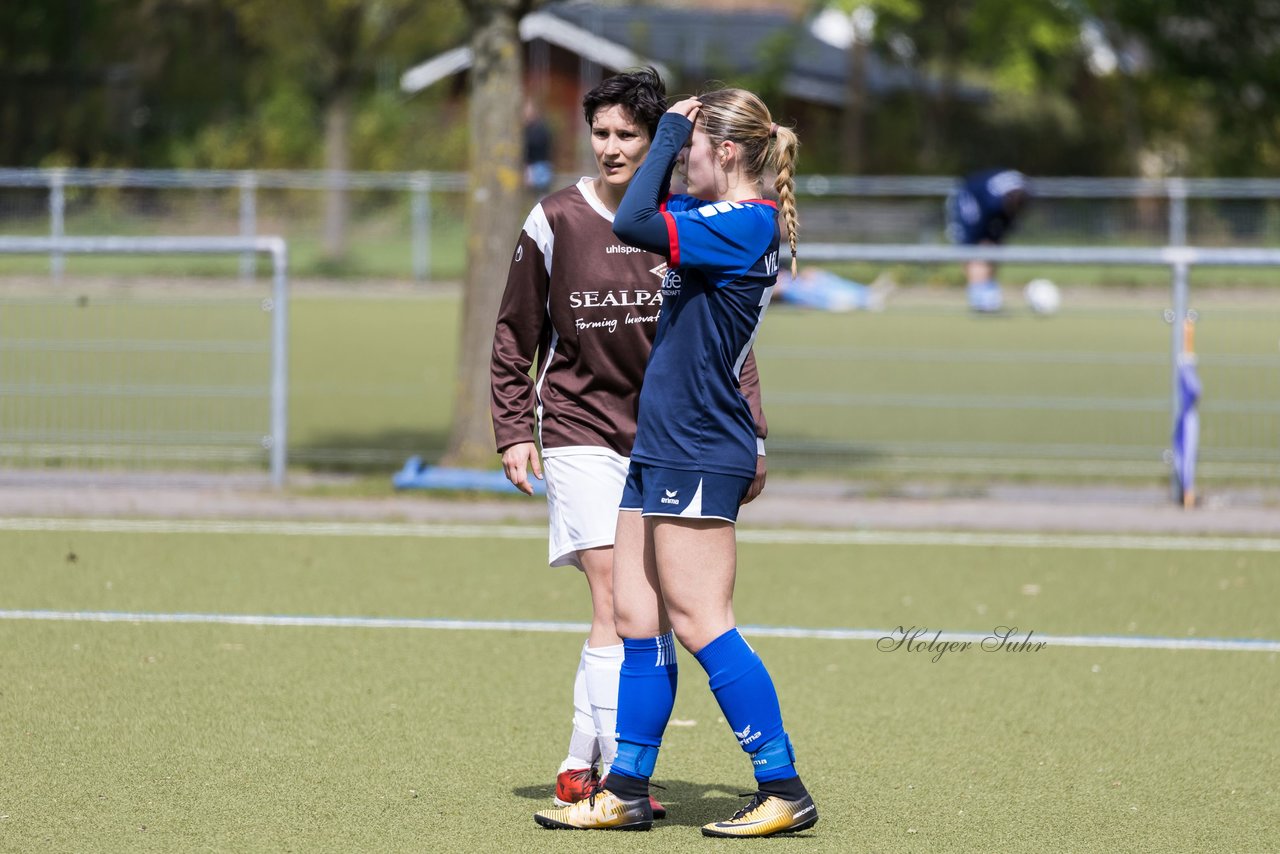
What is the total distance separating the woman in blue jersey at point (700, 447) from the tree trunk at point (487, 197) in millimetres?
6333

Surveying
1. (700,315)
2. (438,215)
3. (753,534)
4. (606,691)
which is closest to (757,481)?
(700,315)

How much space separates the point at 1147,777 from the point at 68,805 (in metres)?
3.06

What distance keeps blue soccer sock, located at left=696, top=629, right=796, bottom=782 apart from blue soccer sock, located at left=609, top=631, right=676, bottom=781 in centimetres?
12

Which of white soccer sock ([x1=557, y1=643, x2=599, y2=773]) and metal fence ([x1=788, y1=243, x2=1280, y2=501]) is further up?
metal fence ([x1=788, y1=243, x2=1280, y2=501])

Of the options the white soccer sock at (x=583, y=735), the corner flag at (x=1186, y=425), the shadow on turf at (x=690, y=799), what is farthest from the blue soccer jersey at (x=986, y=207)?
the white soccer sock at (x=583, y=735)

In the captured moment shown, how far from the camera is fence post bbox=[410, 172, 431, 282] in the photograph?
89.5ft

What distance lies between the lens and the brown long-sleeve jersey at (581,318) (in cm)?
500

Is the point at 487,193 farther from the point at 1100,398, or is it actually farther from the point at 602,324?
the point at 602,324

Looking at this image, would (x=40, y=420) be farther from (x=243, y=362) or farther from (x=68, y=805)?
(x=68, y=805)

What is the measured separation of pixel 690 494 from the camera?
4516 millimetres

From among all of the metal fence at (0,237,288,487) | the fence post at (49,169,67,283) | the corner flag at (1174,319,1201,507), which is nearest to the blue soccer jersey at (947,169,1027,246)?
the fence post at (49,169,67,283)

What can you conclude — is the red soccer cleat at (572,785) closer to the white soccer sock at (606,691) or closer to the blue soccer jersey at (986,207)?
the white soccer sock at (606,691)

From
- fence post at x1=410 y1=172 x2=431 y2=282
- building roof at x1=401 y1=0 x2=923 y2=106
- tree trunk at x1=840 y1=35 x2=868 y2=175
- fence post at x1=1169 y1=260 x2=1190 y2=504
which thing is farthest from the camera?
building roof at x1=401 y1=0 x2=923 y2=106

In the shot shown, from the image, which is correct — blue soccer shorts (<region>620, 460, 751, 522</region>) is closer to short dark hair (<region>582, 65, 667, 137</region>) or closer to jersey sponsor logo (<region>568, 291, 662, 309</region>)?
jersey sponsor logo (<region>568, 291, 662, 309</region>)
